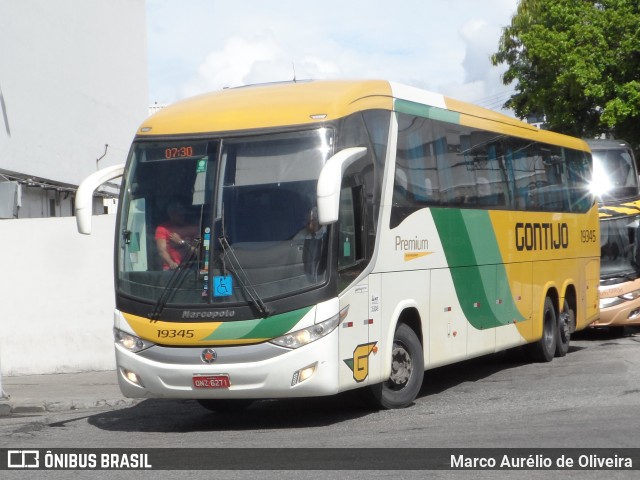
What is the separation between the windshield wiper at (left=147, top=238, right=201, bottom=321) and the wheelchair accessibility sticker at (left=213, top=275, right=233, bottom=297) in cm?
34

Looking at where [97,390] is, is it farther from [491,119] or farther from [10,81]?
[10,81]

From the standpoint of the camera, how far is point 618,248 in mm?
22328

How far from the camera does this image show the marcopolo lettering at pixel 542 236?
51.7 feet

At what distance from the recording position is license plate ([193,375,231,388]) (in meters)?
10.3

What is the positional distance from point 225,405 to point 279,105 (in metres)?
3.58

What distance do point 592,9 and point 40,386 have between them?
85.1 ft

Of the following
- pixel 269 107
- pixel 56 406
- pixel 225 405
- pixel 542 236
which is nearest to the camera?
pixel 269 107

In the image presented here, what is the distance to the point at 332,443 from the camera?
9.64 meters

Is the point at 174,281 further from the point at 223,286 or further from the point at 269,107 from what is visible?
the point at 269,107

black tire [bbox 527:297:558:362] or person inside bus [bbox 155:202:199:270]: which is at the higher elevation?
person inside bus [bbox 155:202:199:270]

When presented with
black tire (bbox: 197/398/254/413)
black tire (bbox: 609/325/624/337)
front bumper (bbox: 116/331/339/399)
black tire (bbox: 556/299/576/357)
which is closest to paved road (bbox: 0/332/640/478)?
black tire (bbox: 197/398/254/413)

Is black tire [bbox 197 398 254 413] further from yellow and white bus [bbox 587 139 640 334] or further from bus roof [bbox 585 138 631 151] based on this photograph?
bus roof [bbox 585 138 631 151]

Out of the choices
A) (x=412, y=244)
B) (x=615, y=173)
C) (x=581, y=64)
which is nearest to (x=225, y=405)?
(x=412, y=244)

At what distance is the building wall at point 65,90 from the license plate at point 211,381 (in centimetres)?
1204
